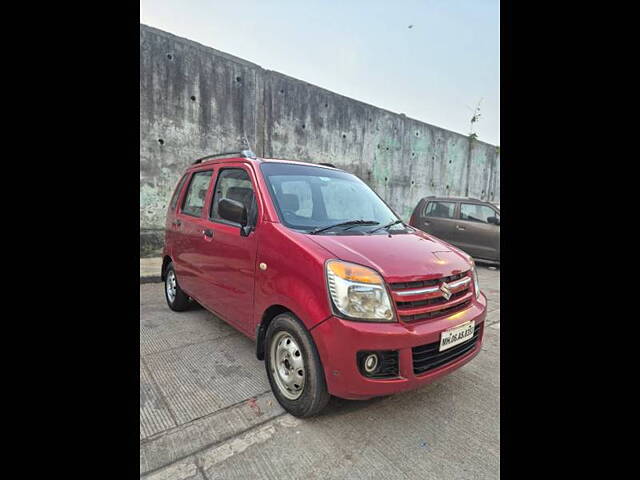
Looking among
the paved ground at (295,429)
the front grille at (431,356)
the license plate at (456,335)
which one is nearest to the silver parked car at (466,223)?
the paved ground at (295,429)

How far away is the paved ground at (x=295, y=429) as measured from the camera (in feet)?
5.78

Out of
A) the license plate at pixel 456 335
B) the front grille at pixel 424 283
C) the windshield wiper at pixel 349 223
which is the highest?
the windshield wiper at pixel 349 223

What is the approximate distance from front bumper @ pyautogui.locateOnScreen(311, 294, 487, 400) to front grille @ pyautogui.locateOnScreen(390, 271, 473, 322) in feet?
0.19

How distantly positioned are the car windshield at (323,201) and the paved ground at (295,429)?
4.05 feet

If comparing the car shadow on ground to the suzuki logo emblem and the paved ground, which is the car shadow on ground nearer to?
the paved ground

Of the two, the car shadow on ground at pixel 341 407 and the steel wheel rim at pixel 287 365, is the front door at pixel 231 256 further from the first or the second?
the car shadow on ground at pixel 341 407

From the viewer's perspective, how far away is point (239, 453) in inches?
72.4

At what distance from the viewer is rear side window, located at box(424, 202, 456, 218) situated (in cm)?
810

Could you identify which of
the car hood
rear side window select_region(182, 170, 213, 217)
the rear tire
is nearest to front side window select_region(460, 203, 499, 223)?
the car hood

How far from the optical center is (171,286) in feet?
13.7

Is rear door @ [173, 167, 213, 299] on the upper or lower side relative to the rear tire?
upper
